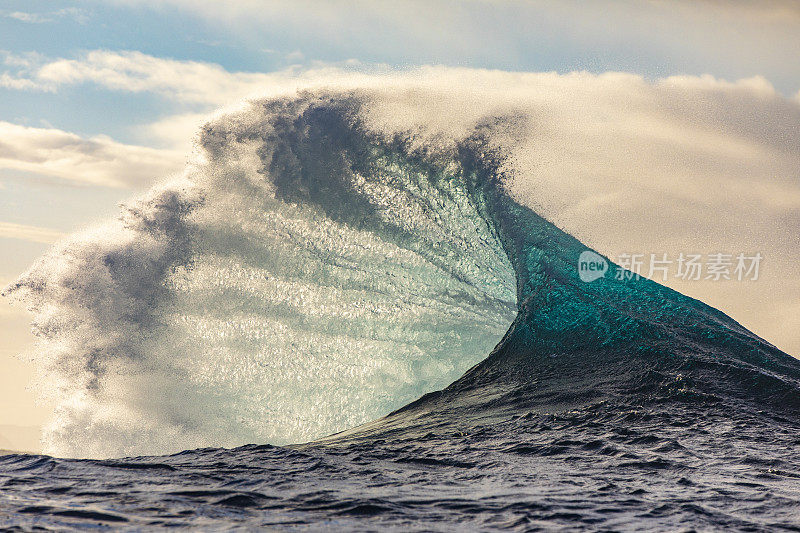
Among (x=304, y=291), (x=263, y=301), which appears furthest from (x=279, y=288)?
(x=304, y=291)

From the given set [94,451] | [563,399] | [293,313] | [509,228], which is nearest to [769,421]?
[563,399]

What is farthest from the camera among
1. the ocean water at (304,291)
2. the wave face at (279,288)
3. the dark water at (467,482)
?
the wave face at (279,288)

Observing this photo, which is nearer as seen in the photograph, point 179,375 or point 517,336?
point 517,336

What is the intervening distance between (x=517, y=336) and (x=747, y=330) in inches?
154

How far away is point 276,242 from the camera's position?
551 inches

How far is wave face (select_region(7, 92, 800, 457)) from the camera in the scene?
13.3m

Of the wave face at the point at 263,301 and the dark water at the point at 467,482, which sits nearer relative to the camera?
the dark water at the point at 467,482

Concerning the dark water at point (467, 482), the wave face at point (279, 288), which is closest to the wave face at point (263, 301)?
the wave face at point (279, 288)

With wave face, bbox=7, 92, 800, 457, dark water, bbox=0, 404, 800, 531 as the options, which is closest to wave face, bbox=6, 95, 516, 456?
wave face, bbox=7, 92, 800, 457

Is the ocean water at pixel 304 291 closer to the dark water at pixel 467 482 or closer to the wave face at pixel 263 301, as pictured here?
the wave face at pixel 263 301

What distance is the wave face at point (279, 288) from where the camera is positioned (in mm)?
13320

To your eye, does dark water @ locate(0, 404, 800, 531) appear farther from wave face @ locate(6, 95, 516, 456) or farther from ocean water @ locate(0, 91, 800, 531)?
wave face @ locate(6, 95, 516, 456)

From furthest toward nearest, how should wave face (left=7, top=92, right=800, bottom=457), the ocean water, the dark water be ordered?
wave face (left=7, top=92, right=800, bottom=457), the ocean water, the dark water

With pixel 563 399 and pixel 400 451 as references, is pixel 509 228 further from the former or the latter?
pixel 400 451
